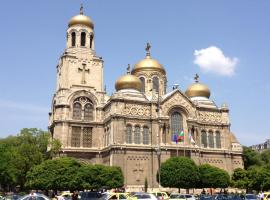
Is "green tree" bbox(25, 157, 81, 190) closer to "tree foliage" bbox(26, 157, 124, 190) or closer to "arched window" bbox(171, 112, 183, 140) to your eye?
"tree foliage" bbox(26, 157, 124, 190)

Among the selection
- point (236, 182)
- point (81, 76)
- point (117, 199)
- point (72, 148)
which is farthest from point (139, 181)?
point (117, 199)

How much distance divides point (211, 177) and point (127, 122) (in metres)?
15.8

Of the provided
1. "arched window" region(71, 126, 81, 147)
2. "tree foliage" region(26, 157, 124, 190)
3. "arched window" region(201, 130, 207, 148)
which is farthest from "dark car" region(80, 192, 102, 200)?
"arched window" region(201, 130, 207, 148)

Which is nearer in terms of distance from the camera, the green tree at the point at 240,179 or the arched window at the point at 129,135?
the green tree at the point at 240,179

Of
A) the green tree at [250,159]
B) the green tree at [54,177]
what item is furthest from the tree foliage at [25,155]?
the green tree at [250,159]

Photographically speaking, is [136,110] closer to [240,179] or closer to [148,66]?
[148,66]

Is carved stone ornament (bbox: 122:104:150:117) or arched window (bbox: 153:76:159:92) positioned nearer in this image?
carved stone ornament (bbox: 122:104:150:117)

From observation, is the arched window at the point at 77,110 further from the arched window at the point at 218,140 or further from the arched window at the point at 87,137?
the arched window at the point at 218,140

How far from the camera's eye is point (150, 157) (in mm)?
58250

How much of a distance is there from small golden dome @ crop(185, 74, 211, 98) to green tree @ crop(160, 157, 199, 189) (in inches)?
832

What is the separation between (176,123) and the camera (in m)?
62.0

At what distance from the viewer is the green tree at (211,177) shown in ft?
176

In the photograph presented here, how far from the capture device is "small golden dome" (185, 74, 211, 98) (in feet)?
231

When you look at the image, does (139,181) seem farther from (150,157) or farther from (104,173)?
(104,173)
